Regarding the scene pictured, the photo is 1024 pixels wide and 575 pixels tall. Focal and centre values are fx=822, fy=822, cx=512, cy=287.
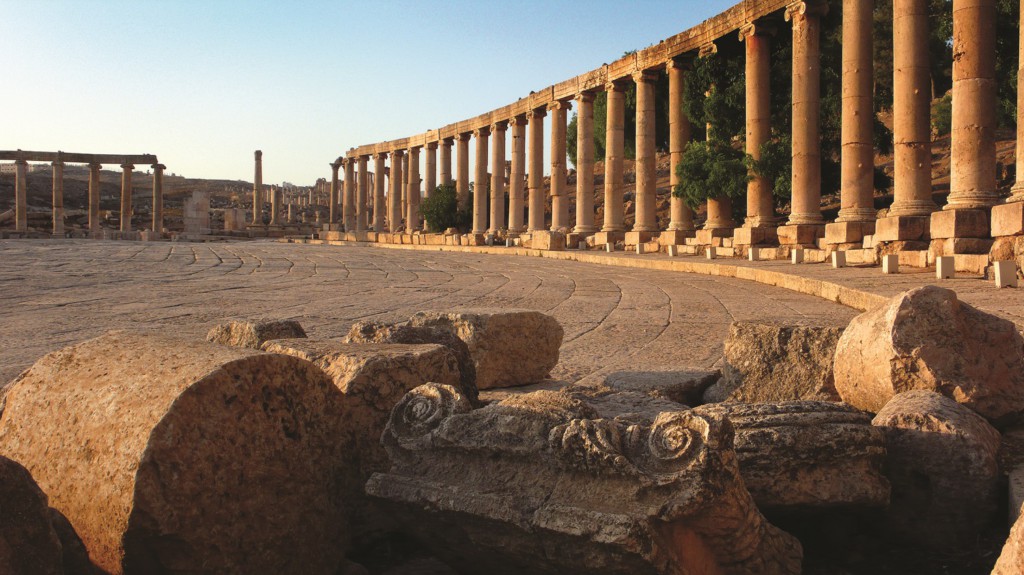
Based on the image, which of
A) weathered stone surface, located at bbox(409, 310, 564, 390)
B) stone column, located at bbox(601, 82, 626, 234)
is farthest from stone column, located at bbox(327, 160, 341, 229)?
weathered stone surface, located at bbox(409, 310, 564, 390)

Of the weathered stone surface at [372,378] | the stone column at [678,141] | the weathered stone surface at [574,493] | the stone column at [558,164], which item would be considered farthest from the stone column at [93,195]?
the weathered stone surface at [574,493]

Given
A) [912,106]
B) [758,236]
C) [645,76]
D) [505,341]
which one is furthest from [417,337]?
[645,76]

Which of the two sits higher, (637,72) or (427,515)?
(637,72)

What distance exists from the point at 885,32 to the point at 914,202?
88.4 ft

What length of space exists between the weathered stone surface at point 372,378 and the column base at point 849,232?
1508 centimetres

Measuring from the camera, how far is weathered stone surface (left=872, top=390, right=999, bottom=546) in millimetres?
2932

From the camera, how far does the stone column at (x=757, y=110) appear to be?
21078 mm

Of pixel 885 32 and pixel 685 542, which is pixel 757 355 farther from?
pixel 885 32

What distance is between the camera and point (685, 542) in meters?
2.40

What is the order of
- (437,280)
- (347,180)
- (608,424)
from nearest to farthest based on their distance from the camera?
1. (608,424)
2. (437,280)
3. (347,180)

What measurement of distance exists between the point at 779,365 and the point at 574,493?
225 centimetres

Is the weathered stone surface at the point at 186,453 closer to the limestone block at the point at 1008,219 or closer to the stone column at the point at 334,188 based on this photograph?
the limestone block at the point at 1008,219

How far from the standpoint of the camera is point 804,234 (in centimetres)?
1883

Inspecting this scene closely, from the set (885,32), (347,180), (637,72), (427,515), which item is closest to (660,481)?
(427,515)
